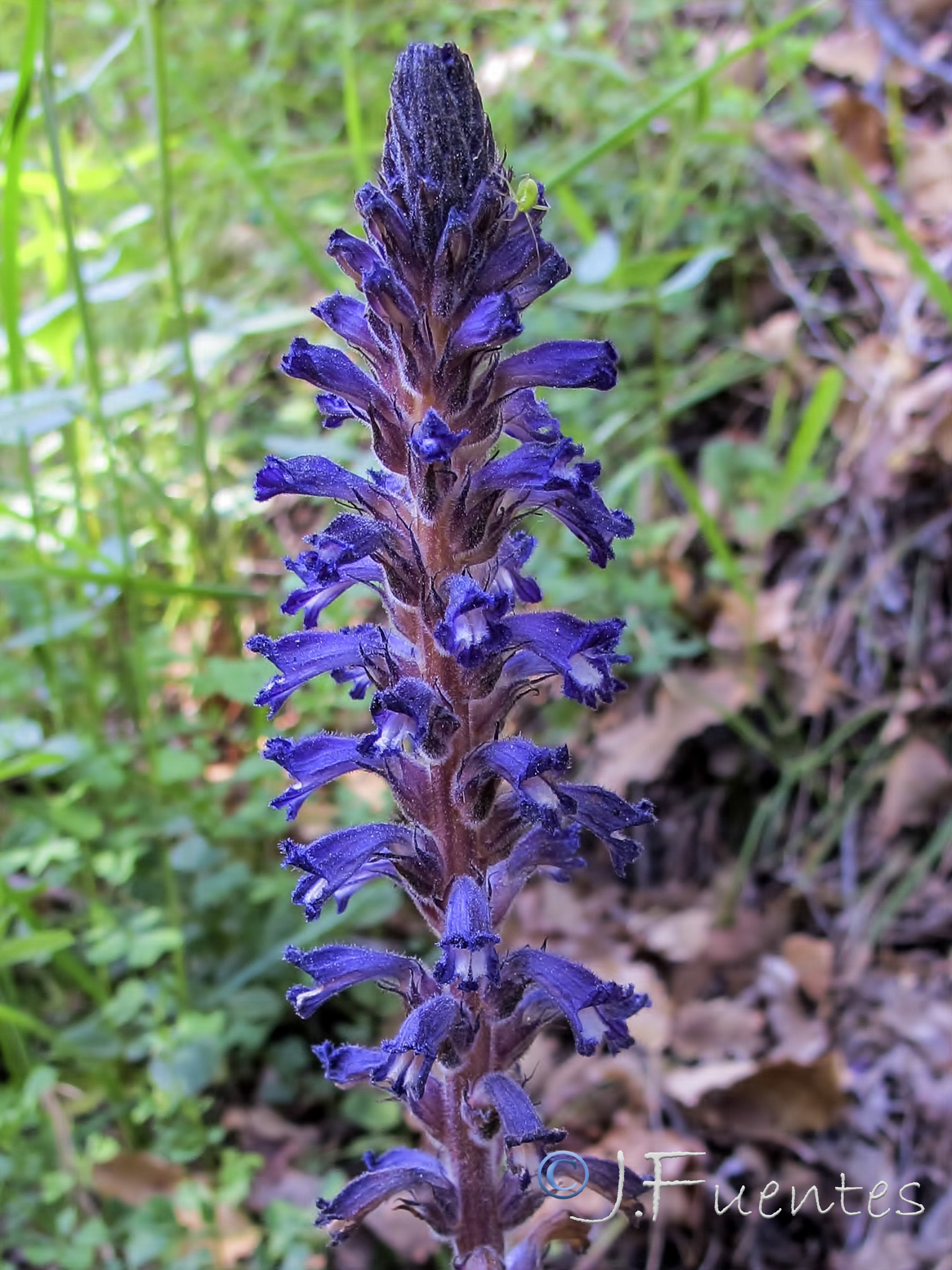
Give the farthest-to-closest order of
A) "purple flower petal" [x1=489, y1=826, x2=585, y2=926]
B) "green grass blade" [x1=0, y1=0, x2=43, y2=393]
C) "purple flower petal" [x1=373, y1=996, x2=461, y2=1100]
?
"green grass blade" [x1=0, y1=0, x2=43, y2=393], "purple flower petal" [x1=489, y1=826, x2=585, y2=926], "purple flower petal" [x1=373, y1=996, x2=461, y2=1100]

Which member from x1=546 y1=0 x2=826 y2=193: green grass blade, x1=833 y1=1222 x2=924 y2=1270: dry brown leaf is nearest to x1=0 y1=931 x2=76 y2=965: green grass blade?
x1=833 y1=1222 x2=924 y2=1270: dry brown leaf

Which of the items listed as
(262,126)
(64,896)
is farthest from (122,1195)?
(262,126)

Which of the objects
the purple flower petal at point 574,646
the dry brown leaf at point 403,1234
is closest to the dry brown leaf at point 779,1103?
the dry brown leaf at point 403,1234

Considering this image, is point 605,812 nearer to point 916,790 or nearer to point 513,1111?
point 513,1111

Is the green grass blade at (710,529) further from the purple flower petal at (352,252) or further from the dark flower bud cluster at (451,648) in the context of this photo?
the purple flower petal at (352,252)

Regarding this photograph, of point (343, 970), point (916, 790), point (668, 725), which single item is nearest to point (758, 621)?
point (668, 725)

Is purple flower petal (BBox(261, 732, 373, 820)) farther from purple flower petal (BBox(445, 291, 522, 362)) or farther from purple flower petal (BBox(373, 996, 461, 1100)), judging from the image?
purple flower petal (BBox(445, 291, 522, 362))
